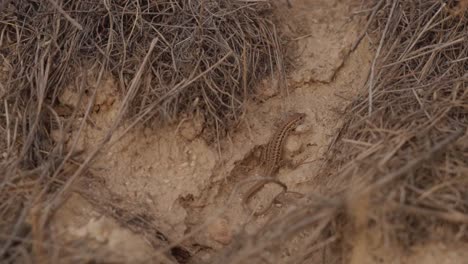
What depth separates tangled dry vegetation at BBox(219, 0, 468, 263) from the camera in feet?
8.11

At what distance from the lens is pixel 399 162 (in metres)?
2.64

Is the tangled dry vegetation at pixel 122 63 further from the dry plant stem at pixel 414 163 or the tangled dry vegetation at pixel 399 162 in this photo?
the dry plant stem at pixel 414 163

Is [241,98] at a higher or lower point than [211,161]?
higher

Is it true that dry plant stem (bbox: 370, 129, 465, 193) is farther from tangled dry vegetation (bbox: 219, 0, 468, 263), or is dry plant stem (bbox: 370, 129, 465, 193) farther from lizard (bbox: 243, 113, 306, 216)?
lizard (bbox: 243, 113, 306, 216)

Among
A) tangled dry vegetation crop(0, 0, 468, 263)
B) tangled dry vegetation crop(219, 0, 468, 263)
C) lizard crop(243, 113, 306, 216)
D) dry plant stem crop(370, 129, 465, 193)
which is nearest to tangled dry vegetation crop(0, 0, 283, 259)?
tangled dry vegetation crop(0, 0, 468, 263)

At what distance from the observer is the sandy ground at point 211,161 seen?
2.78 m

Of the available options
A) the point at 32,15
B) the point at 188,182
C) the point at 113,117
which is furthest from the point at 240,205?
the point at 32,15

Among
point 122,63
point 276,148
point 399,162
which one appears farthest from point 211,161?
point 399,162

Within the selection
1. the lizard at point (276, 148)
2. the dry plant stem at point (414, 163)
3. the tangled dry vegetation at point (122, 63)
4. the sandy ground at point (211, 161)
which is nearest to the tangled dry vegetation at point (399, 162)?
the dry plant stem at point (414, 163)

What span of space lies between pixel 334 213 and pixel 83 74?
1539 millimetres

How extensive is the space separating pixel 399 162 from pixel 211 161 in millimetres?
1074

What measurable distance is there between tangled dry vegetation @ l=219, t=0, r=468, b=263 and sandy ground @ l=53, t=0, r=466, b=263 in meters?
0.15

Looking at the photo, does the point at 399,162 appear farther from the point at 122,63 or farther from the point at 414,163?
the point at 122,63

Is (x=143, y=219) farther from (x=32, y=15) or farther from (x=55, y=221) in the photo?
(x=32, y=15)
